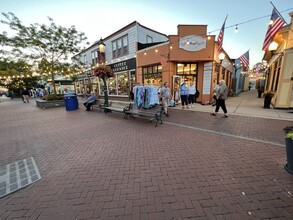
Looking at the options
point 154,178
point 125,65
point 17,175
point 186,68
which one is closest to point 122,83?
point 125,65

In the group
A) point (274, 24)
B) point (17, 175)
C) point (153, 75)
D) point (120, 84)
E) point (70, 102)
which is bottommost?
point (17, 175)

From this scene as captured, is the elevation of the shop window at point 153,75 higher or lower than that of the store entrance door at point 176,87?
higher

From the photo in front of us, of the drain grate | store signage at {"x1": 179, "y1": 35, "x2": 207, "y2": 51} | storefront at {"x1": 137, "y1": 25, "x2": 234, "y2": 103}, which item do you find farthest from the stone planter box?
store signage at {"x1": 179, "y1": 35, "x2": 207, "y2": 51}

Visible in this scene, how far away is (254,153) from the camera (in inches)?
130

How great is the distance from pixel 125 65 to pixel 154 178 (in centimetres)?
1372

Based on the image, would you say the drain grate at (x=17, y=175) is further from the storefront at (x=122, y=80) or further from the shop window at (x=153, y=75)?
the storefront at (x=122, y=80)

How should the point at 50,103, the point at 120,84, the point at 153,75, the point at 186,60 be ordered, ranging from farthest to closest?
the point at 120,84
the point at 50,103
the point at 153,75
the point at 186,60

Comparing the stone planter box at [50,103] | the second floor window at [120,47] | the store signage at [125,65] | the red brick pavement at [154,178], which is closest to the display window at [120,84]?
the store signage at [125,65]

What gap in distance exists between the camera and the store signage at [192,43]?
32.2ft

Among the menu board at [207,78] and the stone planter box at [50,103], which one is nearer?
the menu board at [207,78]

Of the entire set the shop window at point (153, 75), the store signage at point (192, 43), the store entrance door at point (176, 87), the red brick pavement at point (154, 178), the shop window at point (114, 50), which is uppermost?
the shop window at point (114, 50)

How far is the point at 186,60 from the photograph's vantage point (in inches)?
408

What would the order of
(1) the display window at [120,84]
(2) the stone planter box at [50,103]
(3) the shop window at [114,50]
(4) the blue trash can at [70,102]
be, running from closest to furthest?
(4) the blue trash can at [70,102] → (2) the stone planter box at [50,103] → (1) the display window at [120,84] → (3) the shop window at [114,50]

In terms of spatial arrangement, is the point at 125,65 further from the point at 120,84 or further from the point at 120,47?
the point at 120,84
